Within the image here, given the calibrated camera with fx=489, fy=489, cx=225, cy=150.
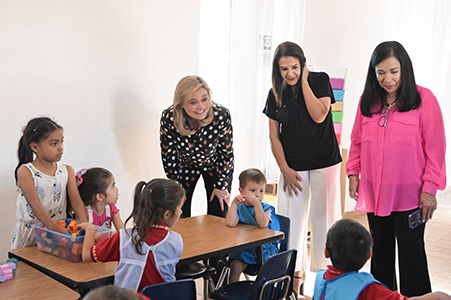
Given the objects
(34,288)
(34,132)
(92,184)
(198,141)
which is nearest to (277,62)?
(198,141)

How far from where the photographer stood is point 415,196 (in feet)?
8.00

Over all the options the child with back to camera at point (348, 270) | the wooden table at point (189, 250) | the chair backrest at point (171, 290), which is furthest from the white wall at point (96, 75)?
the child with back to camera at point (348, 270)

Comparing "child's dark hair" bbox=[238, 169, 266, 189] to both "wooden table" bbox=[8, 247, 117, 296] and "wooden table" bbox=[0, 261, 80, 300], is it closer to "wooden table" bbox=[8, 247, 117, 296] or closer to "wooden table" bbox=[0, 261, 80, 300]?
"wooden table" bbox=[8, 247, 117, 296]

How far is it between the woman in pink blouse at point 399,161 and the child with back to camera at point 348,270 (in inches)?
27.5

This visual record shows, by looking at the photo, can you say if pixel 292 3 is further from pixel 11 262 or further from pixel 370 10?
pixel 11 262

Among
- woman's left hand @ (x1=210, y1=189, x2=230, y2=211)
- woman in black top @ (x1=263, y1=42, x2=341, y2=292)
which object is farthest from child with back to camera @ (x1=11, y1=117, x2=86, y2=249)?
woman in black top @ (x1=263, y1=42, x2=341, y2=292)

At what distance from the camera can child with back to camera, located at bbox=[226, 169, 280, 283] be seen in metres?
2.72

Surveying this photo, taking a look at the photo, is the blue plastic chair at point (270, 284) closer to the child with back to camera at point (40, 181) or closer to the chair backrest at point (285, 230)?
the chair backrest at point (285, 230)

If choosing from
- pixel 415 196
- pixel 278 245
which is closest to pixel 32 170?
pixel 278 245

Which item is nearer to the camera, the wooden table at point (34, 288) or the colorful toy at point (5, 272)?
the wooden table at point (34, 288)

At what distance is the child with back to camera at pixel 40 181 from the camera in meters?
2.55

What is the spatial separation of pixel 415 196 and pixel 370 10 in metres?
4.20

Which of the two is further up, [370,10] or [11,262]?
[370,10]

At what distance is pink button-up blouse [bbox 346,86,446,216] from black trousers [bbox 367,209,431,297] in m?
0.08
